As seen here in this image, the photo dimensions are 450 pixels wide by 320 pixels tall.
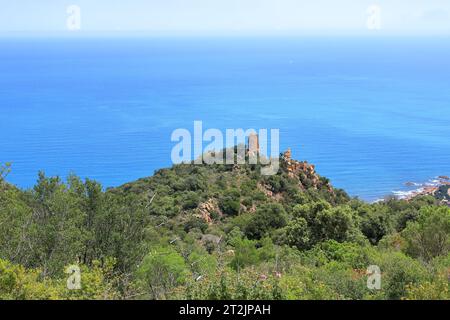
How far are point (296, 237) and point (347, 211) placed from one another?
2.12 meters

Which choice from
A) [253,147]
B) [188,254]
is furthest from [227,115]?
[188,254]

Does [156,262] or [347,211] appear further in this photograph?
[347,211]

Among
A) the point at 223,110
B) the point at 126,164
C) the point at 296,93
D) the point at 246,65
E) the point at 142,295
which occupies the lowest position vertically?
the point at 142,295

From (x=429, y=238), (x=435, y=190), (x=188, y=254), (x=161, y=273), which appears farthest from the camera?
(x=435, y=190)

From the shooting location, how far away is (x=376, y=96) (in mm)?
89188

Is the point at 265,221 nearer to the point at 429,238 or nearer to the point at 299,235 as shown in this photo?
the point at 299,235

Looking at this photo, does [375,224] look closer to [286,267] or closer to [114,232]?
[286,267]

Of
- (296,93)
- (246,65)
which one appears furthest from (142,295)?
(246,65)

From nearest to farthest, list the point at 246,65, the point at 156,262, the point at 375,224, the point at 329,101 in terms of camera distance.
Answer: the point at 156,262 < the point at 375,224 < the point at 329,101 < the point at 246,65

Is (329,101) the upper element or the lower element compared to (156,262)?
upper

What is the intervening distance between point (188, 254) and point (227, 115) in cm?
6032

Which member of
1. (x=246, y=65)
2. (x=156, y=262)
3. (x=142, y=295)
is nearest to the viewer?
(x=142, y=295)

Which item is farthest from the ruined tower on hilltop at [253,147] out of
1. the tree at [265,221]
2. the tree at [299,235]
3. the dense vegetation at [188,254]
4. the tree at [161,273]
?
the tree at [161,273]

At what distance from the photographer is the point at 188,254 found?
531 inches
